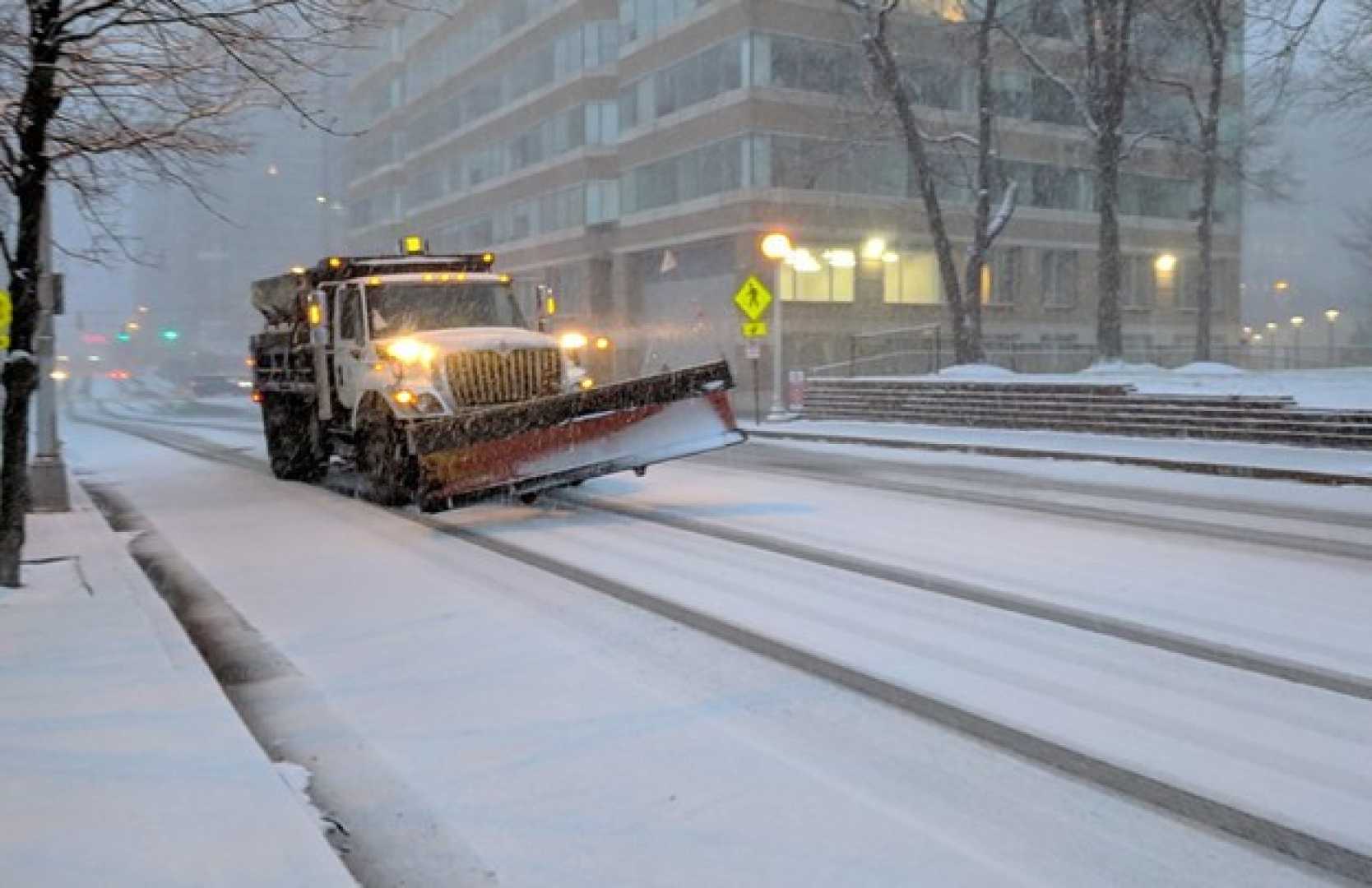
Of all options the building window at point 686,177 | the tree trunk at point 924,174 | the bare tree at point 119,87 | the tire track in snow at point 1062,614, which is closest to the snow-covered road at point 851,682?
the tire track in snow at point 1062,614

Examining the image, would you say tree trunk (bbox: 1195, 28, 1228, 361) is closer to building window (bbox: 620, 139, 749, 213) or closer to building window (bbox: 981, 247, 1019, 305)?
building window (bbox: 981, 247, 1019, 305)

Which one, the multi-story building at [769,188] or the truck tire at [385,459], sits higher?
the multi-story building at [769,188]

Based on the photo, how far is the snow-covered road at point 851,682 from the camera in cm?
382

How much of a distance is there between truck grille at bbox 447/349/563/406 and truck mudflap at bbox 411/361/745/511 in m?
0.70

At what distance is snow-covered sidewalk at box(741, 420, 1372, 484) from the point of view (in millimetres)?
14711

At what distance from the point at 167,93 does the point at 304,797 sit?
6.68 metres

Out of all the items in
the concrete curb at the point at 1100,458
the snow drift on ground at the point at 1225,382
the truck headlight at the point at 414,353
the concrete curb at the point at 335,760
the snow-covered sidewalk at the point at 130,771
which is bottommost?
the concrete curb at the point at 1100,458

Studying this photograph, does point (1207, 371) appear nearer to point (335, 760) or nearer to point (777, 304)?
point (777, 304)

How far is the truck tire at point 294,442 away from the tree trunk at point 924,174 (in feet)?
58.4

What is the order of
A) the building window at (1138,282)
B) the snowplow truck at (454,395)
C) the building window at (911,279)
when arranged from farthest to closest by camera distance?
the building window at (1138,282) < the building window at (911,279) < the snowplow truck at (454,395)

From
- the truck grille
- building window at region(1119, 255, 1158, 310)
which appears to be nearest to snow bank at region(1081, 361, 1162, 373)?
the truck grille

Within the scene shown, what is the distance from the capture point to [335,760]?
4.63 meters

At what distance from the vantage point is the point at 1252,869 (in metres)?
3.60

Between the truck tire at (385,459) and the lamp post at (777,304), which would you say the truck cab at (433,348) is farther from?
the lamp post at (777,304)
